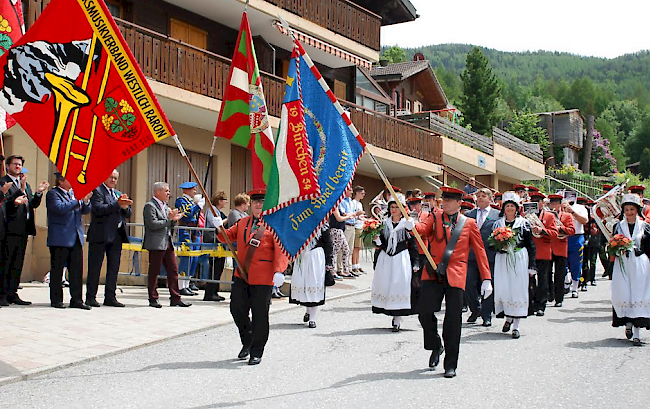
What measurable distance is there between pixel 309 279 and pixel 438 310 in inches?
129

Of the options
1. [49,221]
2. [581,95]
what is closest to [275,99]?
[49,221]

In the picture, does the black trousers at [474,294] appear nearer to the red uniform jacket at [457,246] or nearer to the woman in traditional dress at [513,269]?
the woman in traditional dress at [513,269]

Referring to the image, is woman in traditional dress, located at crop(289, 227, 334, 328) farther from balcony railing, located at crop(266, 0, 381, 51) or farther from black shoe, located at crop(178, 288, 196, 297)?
balcony railing, located at crop(266, 0, 381, 51)

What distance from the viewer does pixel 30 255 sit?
14281 millimetres

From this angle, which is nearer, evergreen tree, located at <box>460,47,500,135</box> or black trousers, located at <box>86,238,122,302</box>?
black trousers, located at <box>86,238,122,302</box>

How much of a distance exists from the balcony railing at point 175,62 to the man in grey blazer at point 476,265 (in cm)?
737

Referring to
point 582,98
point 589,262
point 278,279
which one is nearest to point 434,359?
point 278,279

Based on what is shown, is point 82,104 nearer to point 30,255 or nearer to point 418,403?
point 418,403

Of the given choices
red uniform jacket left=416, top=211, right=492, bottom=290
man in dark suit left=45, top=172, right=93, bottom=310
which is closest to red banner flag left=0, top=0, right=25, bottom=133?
man in dark suit left=45, top=172, right=93, bottom=310

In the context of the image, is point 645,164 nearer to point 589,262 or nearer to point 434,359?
point 589,262

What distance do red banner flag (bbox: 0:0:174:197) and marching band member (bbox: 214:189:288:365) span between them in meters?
1.31

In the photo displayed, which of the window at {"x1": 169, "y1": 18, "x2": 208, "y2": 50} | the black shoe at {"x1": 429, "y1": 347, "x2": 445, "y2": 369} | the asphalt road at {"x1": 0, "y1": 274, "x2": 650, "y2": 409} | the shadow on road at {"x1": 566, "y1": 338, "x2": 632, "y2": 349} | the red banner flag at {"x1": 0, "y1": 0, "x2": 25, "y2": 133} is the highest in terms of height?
the window at {"x1": 169, "y1": 18, "x2": 208, "y2": 50}

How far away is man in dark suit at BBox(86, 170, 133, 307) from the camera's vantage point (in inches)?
446

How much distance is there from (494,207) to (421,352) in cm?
441
